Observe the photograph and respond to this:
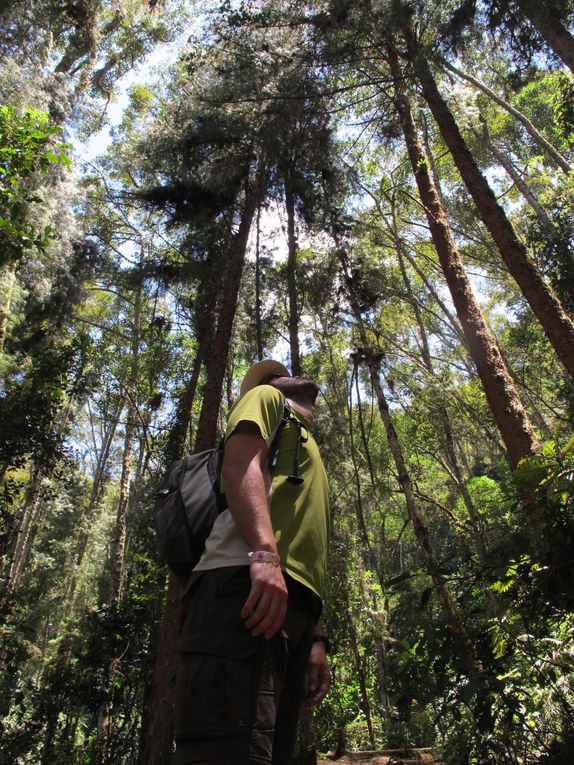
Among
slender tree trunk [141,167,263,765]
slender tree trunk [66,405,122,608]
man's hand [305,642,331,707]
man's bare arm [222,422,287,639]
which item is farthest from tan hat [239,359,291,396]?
slender tree trunk [66,405,122,608]

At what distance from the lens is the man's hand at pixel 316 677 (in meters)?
1.69

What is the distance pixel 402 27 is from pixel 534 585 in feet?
24.3

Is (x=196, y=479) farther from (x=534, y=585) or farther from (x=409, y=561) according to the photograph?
(x=409, y=561)

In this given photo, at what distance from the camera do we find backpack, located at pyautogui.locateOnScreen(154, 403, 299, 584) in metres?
1.49

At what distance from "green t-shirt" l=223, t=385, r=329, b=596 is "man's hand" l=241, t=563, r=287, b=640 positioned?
14 centimetres

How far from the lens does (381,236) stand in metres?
15.4

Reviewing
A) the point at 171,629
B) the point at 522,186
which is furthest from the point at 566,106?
the point at 171,629

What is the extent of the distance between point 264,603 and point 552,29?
862cm

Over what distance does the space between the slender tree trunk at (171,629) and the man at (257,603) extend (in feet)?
17.4

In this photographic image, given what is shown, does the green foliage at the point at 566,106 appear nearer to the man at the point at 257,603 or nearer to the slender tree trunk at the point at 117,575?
the slender tree trunk at the point at 117,575

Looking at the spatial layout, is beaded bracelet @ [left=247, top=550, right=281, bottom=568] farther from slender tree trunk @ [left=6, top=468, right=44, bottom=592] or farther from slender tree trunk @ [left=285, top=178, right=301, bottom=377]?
slender tree trunk @ [left=6, top=468, right=44, bottom=592]

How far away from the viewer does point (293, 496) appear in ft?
5.11

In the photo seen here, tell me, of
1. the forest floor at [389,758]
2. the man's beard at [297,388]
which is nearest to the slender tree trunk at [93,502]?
the forest floor at [389,758]

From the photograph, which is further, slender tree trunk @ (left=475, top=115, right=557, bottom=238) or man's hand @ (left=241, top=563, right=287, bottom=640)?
slender tree trunk @ (left=475, top=115, right=557, bottom=238)
